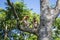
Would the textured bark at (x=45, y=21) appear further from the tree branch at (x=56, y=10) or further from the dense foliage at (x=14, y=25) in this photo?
the dense foliage at (x=14, y=25)

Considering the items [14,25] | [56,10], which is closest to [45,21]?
[56,10]

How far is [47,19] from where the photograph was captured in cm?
460

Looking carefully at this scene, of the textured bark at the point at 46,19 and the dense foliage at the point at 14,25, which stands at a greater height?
the textured bark at the point at 46,19

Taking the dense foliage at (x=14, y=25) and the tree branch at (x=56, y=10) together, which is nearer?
the tree branch at (x=56, y=10)

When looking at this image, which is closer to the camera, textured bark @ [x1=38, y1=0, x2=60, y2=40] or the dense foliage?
textured bark @ [x1=38, y1=0, x2=60, y2=40]

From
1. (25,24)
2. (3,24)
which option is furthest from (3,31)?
(25,24)

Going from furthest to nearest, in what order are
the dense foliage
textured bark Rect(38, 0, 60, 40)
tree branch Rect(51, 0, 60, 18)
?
1. the dense foliage
2. tree branch Rect(51, 0, 60, 18)
3. textured bark Rect(38, 0, 60, 40)

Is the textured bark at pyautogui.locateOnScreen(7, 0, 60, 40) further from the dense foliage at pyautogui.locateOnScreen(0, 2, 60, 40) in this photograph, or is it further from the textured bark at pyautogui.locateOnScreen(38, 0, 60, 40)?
the dense foliage at pyautogui.locateOnScreen(0, 2, 60, 40)

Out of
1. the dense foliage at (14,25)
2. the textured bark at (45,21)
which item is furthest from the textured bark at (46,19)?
the dense foliage at (14,25)

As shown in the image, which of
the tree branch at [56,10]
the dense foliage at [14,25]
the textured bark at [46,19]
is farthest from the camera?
the dense foliage at [14,25]

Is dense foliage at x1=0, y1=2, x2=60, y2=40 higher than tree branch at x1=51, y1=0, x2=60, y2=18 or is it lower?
lower

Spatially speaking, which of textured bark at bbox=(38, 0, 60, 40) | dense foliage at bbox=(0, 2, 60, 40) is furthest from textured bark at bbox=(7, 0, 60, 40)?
dense foliage at bbox=(0, 2, 60, 40)

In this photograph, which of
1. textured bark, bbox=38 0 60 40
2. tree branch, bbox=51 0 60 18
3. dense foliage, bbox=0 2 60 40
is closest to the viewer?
textured bark, bbox=38 0 60 40

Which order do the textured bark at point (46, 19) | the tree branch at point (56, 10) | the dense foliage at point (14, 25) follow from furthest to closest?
the dense foliage at point (14, 25) < the tree branch at point (56, 10) < the textured bark at point (46, 19)
